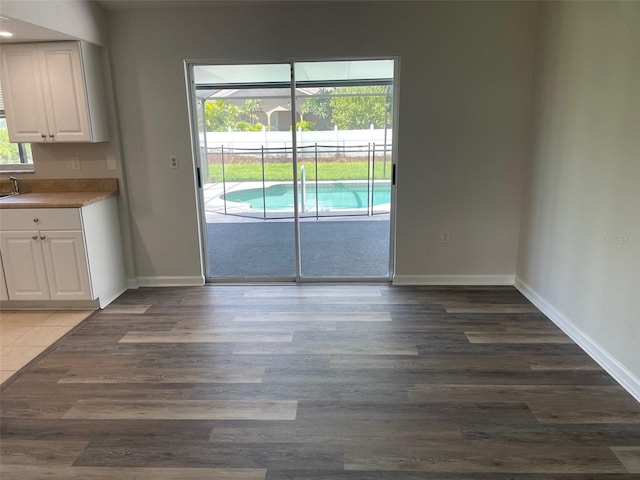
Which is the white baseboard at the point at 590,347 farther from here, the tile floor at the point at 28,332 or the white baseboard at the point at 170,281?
the tile floor at the point at 28,332

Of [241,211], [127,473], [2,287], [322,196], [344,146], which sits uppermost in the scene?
[344,146]

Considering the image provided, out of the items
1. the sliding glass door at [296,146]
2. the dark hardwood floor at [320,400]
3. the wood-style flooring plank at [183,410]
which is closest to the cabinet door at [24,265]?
the dark hardwood floor at [320,400]

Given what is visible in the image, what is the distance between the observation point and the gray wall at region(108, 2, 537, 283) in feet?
11.8

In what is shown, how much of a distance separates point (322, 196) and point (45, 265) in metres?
2.96

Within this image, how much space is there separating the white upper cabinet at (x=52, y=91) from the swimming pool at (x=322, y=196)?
1.93 meters

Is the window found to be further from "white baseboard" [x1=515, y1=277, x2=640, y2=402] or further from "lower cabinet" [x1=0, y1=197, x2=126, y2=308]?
"white baseboard" [x1=515, y1=277, x2=640, y2=402]

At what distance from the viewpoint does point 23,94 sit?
11.6 feet

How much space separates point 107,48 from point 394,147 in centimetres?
264

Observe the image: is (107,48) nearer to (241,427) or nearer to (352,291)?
(352,291)

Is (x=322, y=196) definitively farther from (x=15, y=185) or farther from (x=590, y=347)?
(x=590, y=347)

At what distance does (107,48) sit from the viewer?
370 centimetres

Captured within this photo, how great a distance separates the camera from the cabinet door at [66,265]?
343 cm

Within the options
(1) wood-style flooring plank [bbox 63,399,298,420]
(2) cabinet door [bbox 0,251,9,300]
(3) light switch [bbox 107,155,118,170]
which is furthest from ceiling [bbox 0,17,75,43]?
(1) wood-style flooring plank [bbox 63,399,298,420]

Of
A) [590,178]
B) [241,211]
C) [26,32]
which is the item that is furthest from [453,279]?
[26,32]
